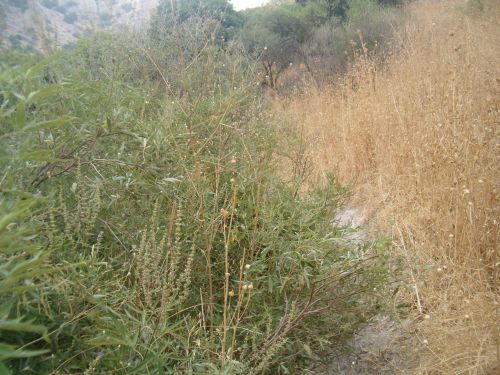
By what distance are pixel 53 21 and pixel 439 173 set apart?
308 cm

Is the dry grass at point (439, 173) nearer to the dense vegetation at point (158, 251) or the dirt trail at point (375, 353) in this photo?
the dirt trail at point (375, 353)

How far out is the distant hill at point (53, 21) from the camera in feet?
6.87

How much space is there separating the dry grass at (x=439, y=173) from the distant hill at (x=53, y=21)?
62.3 inches

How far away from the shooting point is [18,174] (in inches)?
53.7

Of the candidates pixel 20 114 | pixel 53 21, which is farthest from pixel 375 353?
pixel 53 21

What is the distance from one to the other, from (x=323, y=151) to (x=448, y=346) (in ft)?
9.78

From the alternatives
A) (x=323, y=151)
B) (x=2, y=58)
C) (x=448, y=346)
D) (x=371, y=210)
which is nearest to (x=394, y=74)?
(x=323, y=151)

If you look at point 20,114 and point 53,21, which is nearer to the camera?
point 20,114

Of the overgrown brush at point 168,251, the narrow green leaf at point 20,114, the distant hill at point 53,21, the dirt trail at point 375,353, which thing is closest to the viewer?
the narrow green leaf at point 20,114

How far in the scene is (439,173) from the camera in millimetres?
2836

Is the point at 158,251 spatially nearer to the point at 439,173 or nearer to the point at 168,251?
the point at 168,251

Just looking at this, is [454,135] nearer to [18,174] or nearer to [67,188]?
[67,188]

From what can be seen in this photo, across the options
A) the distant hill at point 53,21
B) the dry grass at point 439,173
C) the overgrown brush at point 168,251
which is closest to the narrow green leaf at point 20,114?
the overgrown brush at point 168,251

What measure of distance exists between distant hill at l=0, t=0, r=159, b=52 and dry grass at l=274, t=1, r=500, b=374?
1581mm
